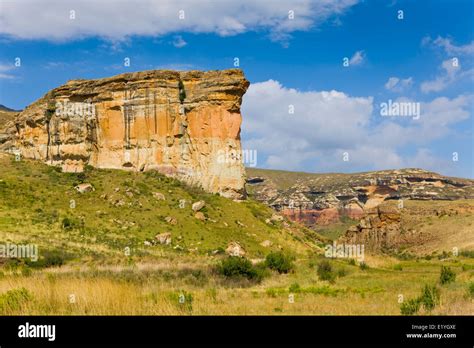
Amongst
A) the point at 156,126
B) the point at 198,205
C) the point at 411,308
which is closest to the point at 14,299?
the point at 411,308

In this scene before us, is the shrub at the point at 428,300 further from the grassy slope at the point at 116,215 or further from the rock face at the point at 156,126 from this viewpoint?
the rock face at the point at 156,126

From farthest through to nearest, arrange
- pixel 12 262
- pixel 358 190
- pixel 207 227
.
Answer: pixel 358 190
pixel 207 227
pixel 12 262

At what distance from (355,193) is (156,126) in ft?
284

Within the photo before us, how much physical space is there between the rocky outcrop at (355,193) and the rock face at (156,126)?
70991 mm

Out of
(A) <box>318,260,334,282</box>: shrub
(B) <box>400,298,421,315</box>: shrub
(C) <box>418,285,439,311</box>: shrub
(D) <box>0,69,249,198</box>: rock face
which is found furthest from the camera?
(D) <box>0,69,249,198</box>: rock face

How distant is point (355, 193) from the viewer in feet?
459

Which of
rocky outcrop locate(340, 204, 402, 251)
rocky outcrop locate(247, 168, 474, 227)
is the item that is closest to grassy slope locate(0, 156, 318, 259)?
rocky outcrop locate(340, 204, 402, 251)

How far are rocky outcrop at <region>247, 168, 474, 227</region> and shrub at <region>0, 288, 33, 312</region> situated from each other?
392 feet

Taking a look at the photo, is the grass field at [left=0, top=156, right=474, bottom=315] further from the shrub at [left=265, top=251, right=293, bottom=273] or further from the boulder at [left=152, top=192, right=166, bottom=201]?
the shrub at [left=265, top=251, right=293, bottom=273]

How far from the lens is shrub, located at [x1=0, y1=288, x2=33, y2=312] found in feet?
35.3
